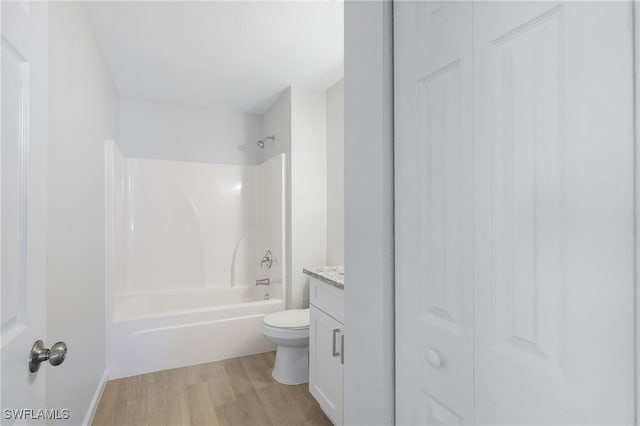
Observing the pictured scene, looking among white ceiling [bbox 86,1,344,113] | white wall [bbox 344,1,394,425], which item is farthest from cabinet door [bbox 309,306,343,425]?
white ceiling [bbox 86,1,344,113]

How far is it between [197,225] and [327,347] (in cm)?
229

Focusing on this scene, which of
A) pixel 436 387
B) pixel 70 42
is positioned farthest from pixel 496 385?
pixel 70 42

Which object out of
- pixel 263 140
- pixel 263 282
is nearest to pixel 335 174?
pixel 263 140

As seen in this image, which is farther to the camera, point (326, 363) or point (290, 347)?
point (290, 347)

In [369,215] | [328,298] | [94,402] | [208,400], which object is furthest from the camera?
[208,400]

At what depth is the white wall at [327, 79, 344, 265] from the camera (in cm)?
288

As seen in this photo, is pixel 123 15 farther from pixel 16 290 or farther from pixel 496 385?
pixel 496 385

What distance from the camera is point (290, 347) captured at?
249 cm

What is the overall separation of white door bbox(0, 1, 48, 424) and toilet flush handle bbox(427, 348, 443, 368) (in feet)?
2.91

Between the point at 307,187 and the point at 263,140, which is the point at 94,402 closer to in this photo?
the point at 307,187

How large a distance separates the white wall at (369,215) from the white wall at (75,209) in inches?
49.3

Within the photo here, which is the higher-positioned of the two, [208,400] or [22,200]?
[22,200]

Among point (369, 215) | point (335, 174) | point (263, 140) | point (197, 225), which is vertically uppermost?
point (263, 140)

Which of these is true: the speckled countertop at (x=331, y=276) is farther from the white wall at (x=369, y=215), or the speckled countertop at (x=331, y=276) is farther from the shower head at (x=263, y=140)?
the shower head at (x=263, y=140)
